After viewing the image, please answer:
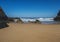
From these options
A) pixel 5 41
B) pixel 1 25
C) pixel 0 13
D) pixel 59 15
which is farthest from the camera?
pixel 59 15

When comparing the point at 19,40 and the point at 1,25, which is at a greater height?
the point at 1,25

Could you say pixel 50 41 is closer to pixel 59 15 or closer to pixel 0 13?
pixel 0 13

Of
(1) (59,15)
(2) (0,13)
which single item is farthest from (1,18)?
(1) (59,15)

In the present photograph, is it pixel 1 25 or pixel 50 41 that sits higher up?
pixel 1 25

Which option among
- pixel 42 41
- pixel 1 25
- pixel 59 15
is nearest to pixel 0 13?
pixel 1 25

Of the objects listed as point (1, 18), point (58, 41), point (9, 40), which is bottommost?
point (58, 41)

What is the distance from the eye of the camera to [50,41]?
17.1 feet

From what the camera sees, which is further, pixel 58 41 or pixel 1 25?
pixel 1 25

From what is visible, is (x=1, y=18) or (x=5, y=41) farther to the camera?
(x=1, y=18)

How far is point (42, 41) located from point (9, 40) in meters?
1.44

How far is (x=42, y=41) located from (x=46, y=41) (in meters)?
0.17

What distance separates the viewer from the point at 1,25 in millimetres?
9625

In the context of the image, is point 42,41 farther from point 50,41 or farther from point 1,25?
point 1,25

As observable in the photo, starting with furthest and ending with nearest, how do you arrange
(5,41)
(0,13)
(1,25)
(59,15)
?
(59,15) < (0,13) < (1,25) < (5,41)
